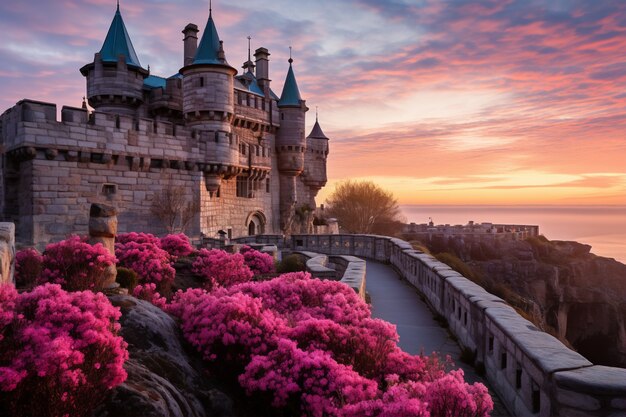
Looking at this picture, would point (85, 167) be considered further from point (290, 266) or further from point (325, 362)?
point (325, 362)

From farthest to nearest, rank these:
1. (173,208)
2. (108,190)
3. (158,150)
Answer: (173,208), (158,150), (108,190)

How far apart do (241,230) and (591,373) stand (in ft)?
97.2

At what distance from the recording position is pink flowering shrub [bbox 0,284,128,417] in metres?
3.02

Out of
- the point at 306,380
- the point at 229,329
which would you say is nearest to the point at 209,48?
the point at 229,329

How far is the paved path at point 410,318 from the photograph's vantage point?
6.95 metres

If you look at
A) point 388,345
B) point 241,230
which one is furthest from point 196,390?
point 241,230

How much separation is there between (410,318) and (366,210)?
160ft

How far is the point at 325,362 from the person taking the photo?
13.4 feet

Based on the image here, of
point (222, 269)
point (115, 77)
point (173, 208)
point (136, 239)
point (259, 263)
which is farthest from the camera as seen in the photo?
point (115, 77)

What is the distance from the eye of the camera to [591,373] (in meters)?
3.42

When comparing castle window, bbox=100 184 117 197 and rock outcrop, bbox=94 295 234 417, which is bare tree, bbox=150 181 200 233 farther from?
rock outcrop, bbox=94 295 234 417

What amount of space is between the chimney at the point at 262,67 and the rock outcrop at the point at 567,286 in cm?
2492

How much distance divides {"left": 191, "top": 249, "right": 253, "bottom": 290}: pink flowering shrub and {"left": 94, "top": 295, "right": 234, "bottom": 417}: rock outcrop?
5345 mm

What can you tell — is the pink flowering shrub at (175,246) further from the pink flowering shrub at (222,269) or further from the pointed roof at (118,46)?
the pointed roof at (118,46)
